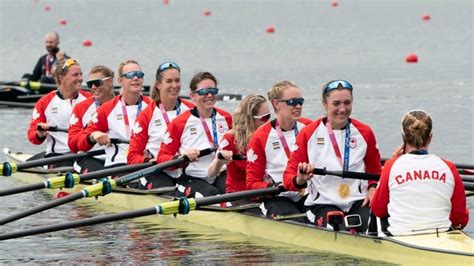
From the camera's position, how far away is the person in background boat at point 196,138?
12555 millimetres

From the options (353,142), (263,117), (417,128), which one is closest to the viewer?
(417,128)

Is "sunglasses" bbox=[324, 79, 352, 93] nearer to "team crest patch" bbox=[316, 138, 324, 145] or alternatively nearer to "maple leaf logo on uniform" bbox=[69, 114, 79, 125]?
"team crest patch" bbox=[316, 138, 324, 145]

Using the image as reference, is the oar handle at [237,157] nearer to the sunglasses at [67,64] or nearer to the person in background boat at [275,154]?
the person in background boat at [275,154]

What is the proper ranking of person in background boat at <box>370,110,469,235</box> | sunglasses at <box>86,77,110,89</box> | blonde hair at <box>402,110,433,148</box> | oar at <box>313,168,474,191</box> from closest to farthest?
1. blonde hair at <box>402,110,433,148</box>
2. person in background boat at <box>370,110,469,235</box>
3. oar at <box>313,168,474,191</box>
4. sunglasses at <box>86,77,110,89</box>

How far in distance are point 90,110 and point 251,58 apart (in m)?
24.1

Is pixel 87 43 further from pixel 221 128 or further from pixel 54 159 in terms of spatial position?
pixel 221 128

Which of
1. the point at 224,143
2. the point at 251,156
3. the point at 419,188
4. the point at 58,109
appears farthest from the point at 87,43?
the point at 419,188

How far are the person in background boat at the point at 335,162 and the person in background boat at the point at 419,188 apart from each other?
0.96 metres

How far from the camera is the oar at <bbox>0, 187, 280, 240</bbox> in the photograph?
10.3 m

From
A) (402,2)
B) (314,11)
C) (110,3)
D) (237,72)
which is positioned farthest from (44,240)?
(110,3)

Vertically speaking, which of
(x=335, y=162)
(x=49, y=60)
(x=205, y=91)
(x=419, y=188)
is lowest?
(x=419, y=188)

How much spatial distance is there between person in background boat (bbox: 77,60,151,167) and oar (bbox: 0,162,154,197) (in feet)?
2.74

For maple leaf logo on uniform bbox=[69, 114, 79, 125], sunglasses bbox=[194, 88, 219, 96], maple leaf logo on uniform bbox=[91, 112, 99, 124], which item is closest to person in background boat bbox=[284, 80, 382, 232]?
sunglasses bbox=[194, 88, 219, 96]

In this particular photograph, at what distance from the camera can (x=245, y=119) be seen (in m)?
11.7
